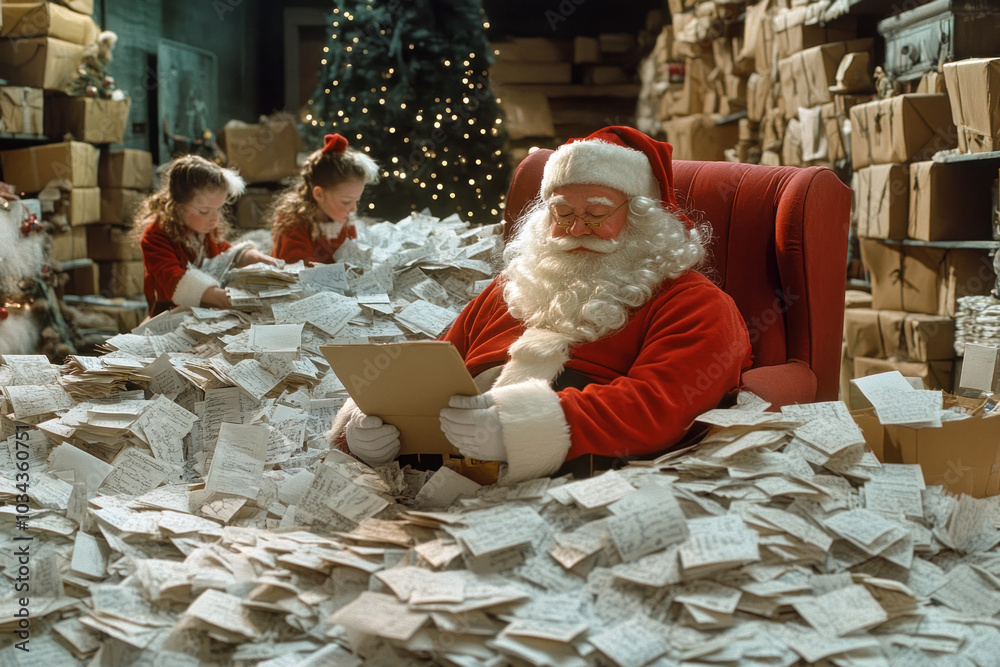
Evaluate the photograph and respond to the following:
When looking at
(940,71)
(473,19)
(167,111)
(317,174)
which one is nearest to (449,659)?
(317,174)

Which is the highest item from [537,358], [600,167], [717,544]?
[600,167]

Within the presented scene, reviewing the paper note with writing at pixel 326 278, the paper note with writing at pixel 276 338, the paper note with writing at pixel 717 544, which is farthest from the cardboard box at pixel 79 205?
the paper note with writing at pixel 717 544

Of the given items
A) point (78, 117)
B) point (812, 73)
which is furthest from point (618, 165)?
point (78, 117)

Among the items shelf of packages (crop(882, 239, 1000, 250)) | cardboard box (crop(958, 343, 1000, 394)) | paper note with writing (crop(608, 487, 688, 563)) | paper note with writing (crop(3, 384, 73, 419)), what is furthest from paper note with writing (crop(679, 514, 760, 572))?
shelf of packages (crop(882, 239, 1000, 250))

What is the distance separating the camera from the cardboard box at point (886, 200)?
3729mm

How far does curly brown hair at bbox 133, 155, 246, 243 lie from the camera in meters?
3.62

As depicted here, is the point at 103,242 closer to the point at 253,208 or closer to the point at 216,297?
the point at 253,208

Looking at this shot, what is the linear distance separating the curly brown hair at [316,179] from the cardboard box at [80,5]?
8.31ft

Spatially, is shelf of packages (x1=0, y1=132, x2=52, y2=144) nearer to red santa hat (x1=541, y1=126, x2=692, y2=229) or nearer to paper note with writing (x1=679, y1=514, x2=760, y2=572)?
red santa hat (x1=541, y1=126, x2=692, y2=229)

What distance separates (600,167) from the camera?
217 cm

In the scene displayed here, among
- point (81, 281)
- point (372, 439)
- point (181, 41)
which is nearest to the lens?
point (372, 439)

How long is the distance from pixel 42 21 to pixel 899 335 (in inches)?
191

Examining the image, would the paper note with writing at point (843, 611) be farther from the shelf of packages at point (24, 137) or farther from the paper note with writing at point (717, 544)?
the shelf of packages at point (24, 137)

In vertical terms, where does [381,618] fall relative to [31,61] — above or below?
below
